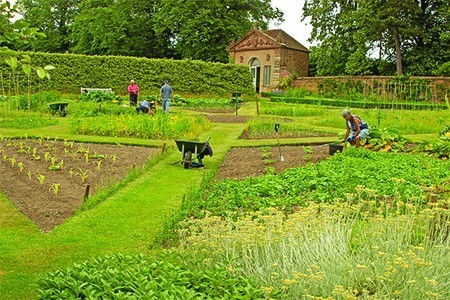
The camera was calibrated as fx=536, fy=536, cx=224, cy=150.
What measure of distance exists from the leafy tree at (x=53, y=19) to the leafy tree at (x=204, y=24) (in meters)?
11.9

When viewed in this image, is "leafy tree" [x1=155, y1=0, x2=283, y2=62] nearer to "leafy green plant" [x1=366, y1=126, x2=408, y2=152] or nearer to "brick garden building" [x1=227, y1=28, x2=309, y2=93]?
"brick garden building" [x1=227, y1=28, x2=309, y2=93]

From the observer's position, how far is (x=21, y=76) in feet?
91.0

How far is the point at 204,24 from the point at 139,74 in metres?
8.80

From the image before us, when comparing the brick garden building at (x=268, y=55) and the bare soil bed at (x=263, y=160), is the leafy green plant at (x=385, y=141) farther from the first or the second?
the brick garden building at (x=268, y=55)

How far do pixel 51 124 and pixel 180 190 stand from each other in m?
9.39

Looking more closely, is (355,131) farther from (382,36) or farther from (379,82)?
(382,36)

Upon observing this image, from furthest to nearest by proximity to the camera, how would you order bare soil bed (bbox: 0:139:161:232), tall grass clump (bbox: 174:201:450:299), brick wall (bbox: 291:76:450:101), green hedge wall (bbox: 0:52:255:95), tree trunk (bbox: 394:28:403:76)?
tree trunk (bbox: 394:28:403:76), green hedge wall (bbox: 0:52:255:95), brick wall (bbox: 291:76:450:101), bare soil bed (bbox: 0:139:161:232), tall grass clump (bbox: 174:201:450:299)

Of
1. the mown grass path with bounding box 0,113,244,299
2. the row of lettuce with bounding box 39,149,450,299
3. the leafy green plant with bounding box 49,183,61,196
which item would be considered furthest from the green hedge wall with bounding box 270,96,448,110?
the row of lettuce with bounding box 39,149,450,299

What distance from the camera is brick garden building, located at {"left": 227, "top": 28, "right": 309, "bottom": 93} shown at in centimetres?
3950

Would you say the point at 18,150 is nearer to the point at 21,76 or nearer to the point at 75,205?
the point at 75,205

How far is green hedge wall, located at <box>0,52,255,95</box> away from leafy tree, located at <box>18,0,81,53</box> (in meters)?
18.7

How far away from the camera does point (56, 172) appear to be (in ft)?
28.5

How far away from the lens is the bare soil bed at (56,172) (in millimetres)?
6590

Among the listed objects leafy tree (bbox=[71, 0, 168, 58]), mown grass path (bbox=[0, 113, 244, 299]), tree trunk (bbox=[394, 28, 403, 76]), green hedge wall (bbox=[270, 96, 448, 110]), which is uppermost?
leafy tree (bbox=[71, 0, 168, 58])
